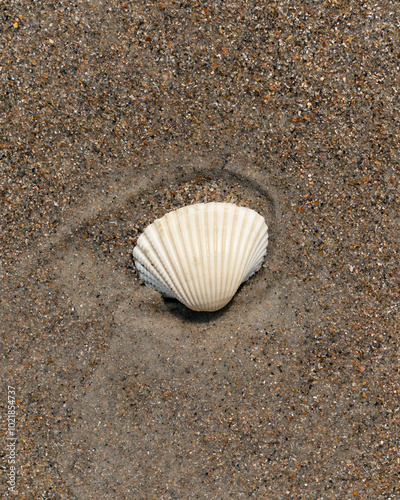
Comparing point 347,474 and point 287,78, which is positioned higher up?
point 287,78

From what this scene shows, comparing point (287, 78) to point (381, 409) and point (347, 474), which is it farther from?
point (347, 474)

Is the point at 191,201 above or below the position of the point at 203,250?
above

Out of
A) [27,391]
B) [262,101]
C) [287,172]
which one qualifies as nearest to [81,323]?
[27,391]

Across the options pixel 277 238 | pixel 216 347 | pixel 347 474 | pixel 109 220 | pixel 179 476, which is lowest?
pixel 179 476
